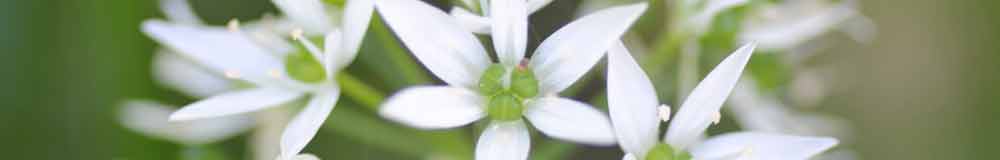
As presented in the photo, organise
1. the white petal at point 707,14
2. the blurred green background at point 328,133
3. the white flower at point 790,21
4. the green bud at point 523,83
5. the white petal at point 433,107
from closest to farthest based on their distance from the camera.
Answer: the white petal at point 433,107 → the green bud at point 523,83 → the white petal at point 707,14 → the white flower at point 790,21 → the blurred green background at point 328,133

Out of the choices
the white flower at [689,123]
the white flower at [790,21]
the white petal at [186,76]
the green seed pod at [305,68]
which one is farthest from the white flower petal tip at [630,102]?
the white petal at [186,76]

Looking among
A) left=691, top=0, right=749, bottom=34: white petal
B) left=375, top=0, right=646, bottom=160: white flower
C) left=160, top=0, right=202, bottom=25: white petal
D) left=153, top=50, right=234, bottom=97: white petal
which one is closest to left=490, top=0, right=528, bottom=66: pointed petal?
left=375, top=0, right=646, bottom=160: white flower

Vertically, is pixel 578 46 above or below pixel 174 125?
above

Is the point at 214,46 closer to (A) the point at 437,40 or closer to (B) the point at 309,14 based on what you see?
(B) the point at 309,14

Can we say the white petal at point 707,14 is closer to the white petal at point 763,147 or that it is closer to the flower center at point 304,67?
the white petal at point 763,147

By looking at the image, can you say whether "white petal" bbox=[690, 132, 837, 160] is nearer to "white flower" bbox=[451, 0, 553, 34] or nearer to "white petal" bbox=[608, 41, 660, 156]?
"white petal" bbox=[608, 41, 660, 156]

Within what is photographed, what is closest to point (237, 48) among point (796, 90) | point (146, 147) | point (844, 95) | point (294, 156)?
point (294, 156)

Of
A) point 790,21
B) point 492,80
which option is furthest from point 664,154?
point 790,21
